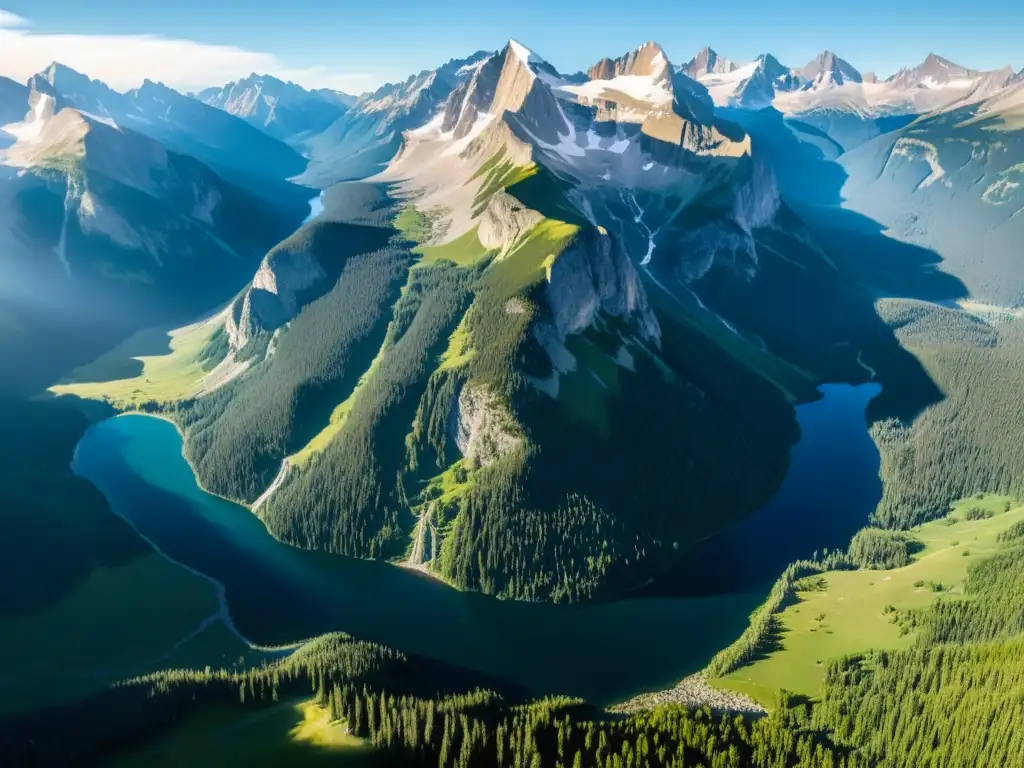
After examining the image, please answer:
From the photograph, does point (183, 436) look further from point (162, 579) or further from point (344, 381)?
point (162, 579)

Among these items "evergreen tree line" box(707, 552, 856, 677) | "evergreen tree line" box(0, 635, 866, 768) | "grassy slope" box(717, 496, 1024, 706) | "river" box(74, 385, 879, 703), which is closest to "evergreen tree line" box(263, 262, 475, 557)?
"river" box(74, 385, 879, 703)

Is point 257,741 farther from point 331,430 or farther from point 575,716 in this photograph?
point 331,430

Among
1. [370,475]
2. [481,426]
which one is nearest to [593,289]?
[481,426]

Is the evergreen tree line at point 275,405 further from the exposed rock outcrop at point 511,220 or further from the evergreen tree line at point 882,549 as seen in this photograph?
the evergreen tree line at point 882,549

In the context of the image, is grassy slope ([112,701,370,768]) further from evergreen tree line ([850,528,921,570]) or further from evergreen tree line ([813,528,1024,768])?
evergreen tree line ([850,528,921,570])

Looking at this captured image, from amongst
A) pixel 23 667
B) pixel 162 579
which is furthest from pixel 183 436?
pixel 23 667

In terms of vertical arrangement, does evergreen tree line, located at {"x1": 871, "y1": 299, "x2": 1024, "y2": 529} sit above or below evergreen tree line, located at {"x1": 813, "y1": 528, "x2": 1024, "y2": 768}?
above
